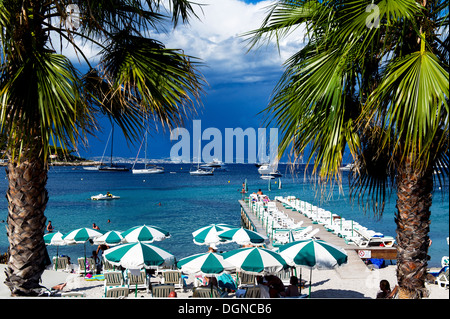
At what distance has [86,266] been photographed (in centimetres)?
1678

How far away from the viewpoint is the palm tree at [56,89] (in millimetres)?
3457

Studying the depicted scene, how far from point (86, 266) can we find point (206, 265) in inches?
321

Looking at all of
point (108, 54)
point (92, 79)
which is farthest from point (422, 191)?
point (92, 79)

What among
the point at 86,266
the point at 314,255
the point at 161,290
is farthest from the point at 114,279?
the point at 314,255

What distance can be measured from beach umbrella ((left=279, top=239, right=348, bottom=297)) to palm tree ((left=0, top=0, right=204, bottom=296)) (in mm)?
7243

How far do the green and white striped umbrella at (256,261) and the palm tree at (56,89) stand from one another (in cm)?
646

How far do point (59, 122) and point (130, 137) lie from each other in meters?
1.07

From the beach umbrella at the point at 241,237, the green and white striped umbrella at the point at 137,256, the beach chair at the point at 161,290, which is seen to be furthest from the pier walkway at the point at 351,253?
the green and white striped umbrella at the point at 137,256

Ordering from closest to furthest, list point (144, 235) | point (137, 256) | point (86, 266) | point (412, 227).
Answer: point (412, 227), point (137, 256), point (144, 235), point (86, 266)

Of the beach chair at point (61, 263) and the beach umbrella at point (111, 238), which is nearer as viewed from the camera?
the beach umbrella at point (111, 238)

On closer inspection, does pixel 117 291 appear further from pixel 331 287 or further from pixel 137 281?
pixel 331 287

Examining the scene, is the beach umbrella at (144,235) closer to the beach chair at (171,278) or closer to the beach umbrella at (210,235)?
the beach umbrella at (210,235)

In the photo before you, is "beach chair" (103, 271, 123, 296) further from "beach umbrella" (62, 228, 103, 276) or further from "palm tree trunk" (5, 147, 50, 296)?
"palm tree trunk" (5, 147, 50, 296)
